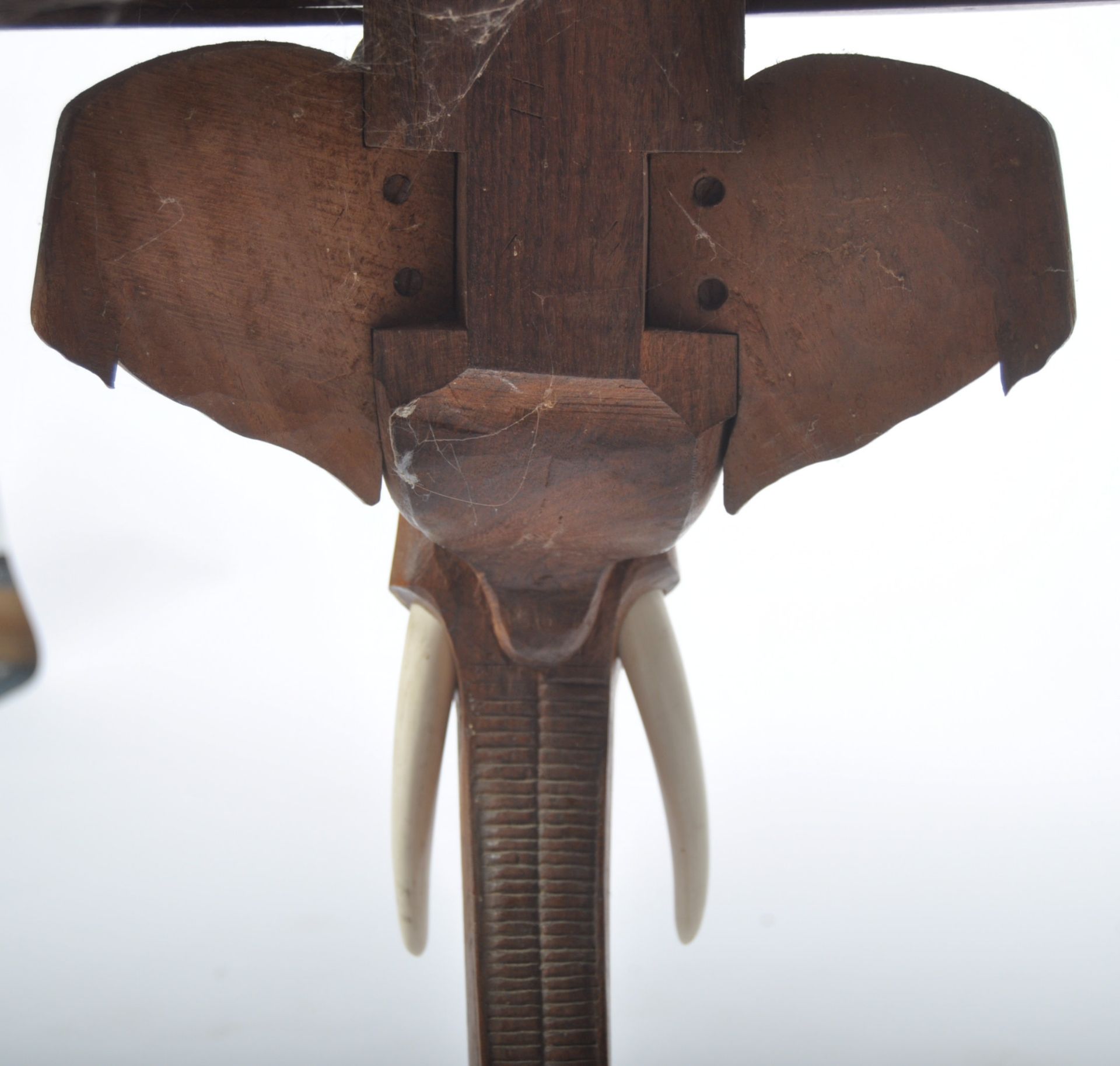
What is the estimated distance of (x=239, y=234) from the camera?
838mm

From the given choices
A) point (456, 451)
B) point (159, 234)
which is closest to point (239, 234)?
point (159, 234)

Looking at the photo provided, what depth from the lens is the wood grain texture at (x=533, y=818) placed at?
38.4 inches

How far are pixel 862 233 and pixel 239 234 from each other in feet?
1.01

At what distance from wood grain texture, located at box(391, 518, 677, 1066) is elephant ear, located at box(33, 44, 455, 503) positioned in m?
0.16

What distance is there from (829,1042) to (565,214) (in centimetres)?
69

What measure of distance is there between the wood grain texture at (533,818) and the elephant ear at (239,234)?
0.16 m

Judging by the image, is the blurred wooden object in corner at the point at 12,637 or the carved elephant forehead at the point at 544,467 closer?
the carved elephant forehead at the point at 544,467

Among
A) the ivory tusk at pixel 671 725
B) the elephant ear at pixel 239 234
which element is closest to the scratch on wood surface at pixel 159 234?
the elephant ear at pixel 239 234

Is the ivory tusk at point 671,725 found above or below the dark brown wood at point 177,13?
below

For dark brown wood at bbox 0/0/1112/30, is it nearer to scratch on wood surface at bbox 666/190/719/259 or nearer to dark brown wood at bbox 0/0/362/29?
dark brown wood at bbox 0/0/362/29

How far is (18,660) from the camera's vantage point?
4.50 ft

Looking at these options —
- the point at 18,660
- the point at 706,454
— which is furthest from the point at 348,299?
the point at 18,660

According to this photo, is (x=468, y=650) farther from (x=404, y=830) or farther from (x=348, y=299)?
(x=348, y=299)

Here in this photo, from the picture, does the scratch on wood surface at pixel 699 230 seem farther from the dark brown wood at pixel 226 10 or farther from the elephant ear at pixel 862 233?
the dark brown wood at pixel 226 10
